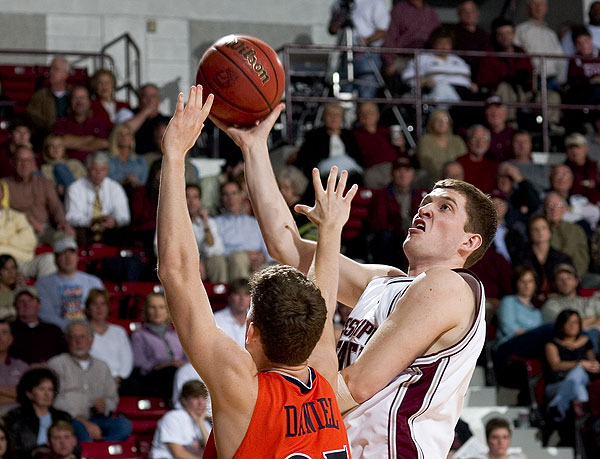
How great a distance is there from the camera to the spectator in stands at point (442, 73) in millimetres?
10914

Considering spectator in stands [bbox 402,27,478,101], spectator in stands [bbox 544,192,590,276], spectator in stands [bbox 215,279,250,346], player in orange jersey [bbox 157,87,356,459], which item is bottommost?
spectator in stands [bbox 215,279,250,346]

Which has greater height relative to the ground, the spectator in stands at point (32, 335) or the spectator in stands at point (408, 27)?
the spectator in stands at point (408, 27)

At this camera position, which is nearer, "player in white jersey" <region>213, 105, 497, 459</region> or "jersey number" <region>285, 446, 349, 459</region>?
"jersey number" <region>285, 446, 349, 459</region>

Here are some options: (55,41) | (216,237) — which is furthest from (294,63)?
(216,237)

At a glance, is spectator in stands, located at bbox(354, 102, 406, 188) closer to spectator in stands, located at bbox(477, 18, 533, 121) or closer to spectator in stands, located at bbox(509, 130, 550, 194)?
spectator in stands, located at bbox(509, 130, 550, 194)

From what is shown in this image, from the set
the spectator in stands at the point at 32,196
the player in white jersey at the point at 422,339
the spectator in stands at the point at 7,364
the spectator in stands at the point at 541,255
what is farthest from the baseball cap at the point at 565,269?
the player in white jersey at the point at 422,339

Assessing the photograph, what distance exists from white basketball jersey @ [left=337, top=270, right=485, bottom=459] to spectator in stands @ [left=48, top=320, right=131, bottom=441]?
4468 millimetres

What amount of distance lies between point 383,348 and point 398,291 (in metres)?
0.27

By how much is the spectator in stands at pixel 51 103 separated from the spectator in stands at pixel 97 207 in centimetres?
144

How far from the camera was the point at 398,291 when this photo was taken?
3006 millimetres

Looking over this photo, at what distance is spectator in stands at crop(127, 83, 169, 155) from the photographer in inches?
399

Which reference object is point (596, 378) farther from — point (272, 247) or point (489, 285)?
point (272, 247)

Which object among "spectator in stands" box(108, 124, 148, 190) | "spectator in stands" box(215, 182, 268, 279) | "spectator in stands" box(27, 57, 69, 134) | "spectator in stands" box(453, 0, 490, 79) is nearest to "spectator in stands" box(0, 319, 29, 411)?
"spectator in stands" box(215, 182, 268, 279)

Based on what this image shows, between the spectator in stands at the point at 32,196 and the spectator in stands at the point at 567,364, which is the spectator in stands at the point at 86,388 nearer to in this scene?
the spectator in stands at the point at 32,196
